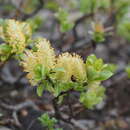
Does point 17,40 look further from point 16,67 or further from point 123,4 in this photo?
point 123,4

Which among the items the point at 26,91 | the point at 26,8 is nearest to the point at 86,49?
the point at 26,91

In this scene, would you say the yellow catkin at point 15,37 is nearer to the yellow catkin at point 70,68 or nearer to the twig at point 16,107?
the yellow catkin at point 70,68

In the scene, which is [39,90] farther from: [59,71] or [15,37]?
[15,37]

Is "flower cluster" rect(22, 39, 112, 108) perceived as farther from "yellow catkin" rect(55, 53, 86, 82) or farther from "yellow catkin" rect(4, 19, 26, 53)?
"yellow catkin" rect(4, 19, 26, 53)

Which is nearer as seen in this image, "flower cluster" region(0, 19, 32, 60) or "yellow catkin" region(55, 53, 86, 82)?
"yellow catkin" region(55, 53, 86, 82)

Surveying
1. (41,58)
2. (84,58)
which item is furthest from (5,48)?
(84,58)

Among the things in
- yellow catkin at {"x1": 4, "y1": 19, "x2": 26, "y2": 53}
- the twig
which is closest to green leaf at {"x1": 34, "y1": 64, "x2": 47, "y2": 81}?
yellow catkin at {"x1": 4, "y1": 19, "x2": 26, "y2": 53}
